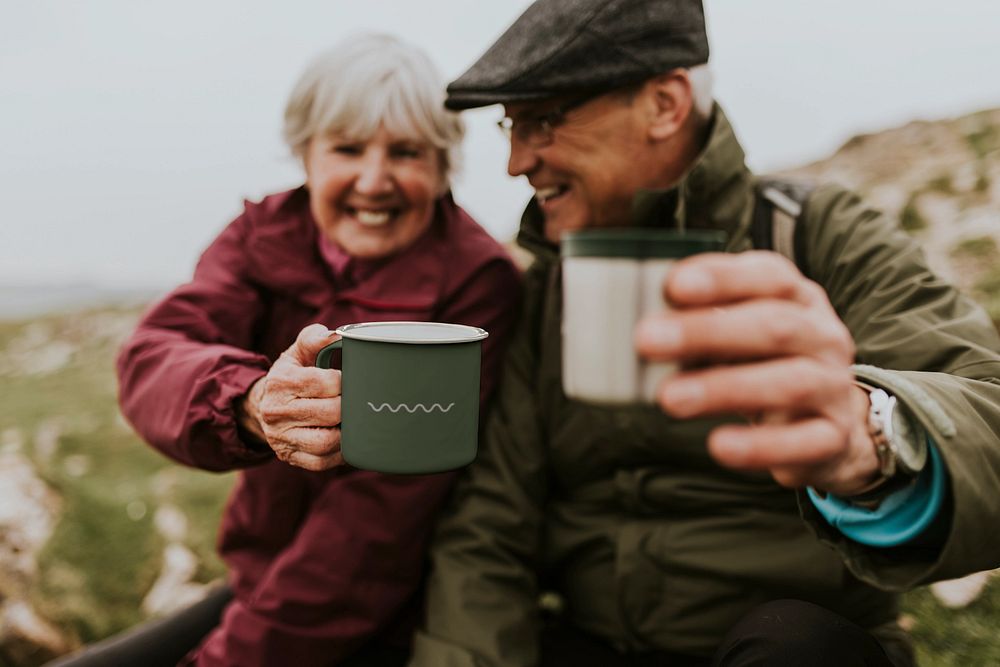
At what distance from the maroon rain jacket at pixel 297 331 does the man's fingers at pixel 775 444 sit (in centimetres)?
103

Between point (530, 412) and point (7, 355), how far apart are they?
8.32 metres

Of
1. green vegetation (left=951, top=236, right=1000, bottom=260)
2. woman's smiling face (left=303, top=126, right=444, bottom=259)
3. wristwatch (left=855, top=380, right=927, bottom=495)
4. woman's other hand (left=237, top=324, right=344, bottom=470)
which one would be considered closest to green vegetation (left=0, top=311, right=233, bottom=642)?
woman's smiling face (left=303, top=126, right=444, bottom=259)

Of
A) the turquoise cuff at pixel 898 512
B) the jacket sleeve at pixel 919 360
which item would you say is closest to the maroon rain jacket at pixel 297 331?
the jacket sleeve at pixel 919 360

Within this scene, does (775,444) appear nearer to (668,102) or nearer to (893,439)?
(893,439)

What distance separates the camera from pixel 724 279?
0.89 metres

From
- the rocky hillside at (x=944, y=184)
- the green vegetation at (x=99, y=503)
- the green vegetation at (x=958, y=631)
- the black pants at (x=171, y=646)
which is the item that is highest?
the rocky hillside at (x=944, y=184)

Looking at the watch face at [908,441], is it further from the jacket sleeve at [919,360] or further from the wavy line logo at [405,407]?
the wavy line logo at [405,407]

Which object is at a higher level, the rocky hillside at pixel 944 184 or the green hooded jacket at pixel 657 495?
the green hooded jacket at pixel 657 495

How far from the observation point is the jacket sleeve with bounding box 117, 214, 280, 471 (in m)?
1.56

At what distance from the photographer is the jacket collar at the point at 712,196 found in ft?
→ 6.31

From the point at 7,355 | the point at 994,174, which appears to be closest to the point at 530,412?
the point at 994,174

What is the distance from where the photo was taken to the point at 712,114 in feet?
6.89

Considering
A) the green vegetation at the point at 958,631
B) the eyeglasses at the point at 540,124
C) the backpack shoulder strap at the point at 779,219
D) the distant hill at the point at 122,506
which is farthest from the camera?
the distant hill at the point at 122,506

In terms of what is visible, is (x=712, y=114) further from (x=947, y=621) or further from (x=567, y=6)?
(x=947, y=621)
